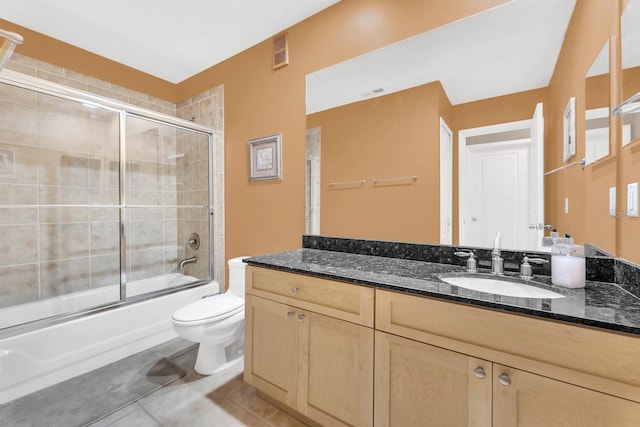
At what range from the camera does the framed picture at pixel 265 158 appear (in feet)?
7.44

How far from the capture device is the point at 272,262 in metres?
1.52

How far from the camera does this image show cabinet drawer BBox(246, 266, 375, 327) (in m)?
1.17

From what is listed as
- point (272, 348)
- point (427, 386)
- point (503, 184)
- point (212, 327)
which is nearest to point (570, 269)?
point (503, 184)

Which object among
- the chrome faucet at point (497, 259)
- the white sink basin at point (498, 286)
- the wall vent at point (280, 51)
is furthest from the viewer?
the wall vent at point (280, 51)

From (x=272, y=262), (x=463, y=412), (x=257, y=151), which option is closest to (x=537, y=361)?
(x=463, y=412)

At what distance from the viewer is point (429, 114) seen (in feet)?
5.03

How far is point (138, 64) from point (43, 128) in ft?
3.32

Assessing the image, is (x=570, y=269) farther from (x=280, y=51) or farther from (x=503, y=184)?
(x=280, y=51)

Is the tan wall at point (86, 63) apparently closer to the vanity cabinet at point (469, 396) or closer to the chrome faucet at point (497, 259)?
the vanity cabinet at point (469, 396)

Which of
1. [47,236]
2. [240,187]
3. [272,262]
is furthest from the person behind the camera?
[240,187]

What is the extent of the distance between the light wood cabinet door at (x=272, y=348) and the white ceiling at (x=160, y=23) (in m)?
2.02

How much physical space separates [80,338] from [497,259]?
2.61 meters

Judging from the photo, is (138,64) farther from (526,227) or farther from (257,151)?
(526,227)

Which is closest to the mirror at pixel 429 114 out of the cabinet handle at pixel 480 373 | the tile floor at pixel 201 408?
the cabinet handle at pixel 480 373
